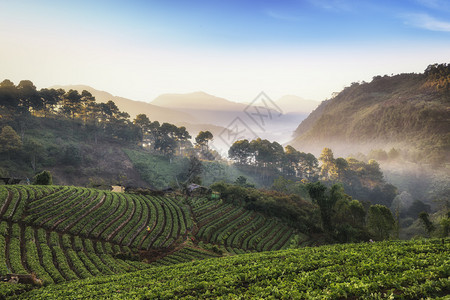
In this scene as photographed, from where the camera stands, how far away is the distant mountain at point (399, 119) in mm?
115125

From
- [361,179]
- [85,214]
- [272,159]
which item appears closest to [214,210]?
[85,214]

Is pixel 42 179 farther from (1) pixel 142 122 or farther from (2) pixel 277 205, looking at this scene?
(1) pixel 142 122

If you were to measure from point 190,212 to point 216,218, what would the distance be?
6.49 metres

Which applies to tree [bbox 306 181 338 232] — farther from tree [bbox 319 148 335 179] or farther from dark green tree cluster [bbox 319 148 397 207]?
tree [bbox 319 148 335 179]

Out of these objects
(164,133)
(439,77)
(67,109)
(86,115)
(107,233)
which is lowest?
(107,233)

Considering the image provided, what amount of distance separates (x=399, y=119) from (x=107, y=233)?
522ft

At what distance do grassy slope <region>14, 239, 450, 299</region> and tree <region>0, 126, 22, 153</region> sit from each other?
2875 inches

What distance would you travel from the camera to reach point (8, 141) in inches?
2835

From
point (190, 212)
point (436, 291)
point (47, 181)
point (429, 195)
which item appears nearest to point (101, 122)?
point (47, 181)

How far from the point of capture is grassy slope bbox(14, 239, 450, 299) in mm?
11008

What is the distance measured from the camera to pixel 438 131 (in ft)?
375

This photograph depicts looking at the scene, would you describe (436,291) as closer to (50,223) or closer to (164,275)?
(164,275)

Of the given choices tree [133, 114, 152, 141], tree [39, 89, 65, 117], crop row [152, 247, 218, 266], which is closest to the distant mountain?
crop row [152, 247, 218, 266]

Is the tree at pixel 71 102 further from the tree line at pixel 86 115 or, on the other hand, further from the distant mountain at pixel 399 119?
the distant mountain at pixel 399 119
